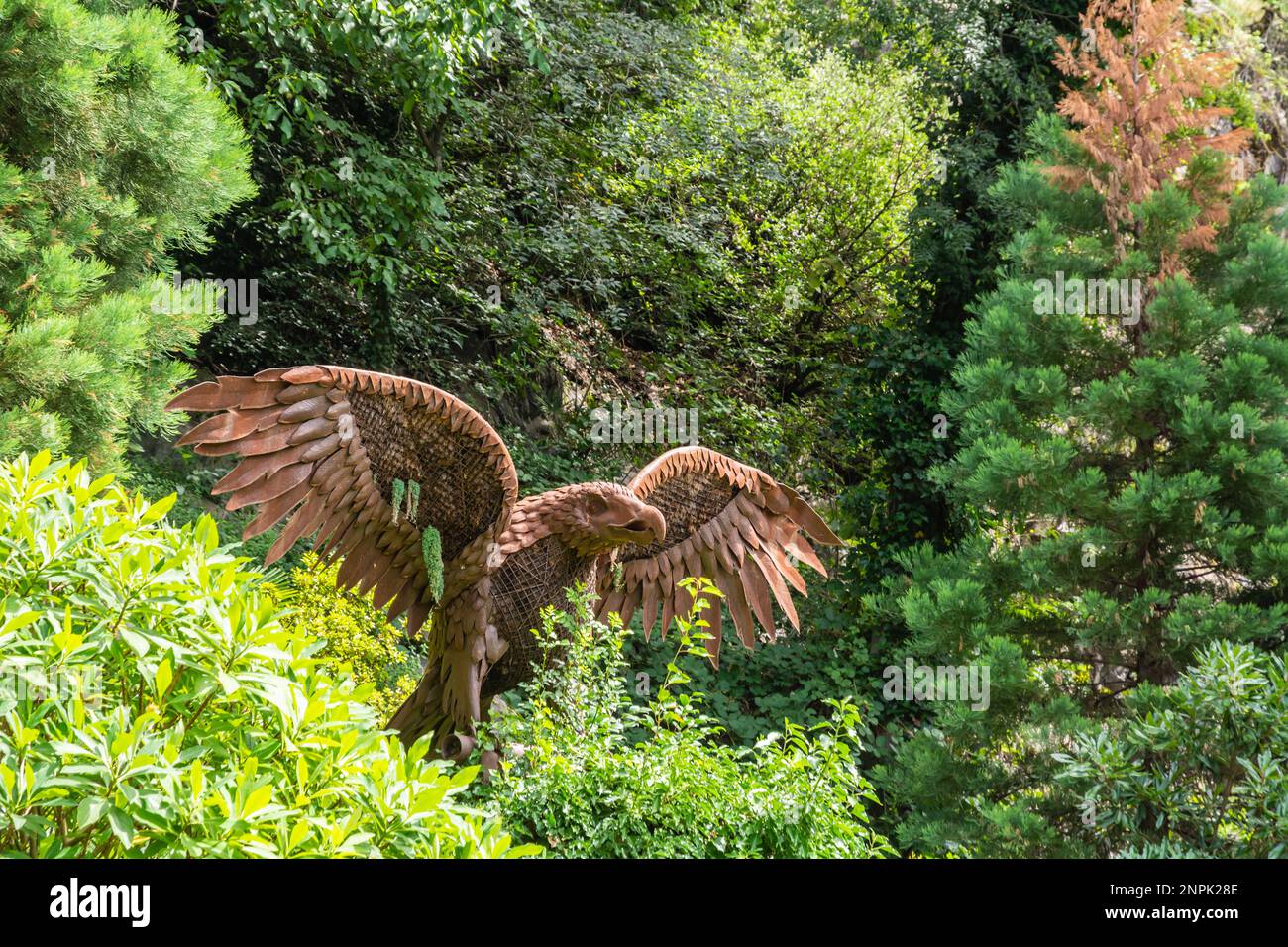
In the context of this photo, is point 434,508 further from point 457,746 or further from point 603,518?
point 457,746

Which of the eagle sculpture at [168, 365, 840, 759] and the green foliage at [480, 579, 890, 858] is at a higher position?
the eagle sculpture at [168, 365, 840, 759]

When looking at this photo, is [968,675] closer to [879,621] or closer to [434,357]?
[879,621]

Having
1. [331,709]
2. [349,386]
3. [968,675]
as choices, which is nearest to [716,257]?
[968,675]

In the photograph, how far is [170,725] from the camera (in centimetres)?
159

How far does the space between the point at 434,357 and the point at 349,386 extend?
545 centimetres

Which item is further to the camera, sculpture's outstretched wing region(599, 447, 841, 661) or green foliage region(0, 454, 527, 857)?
sculpture's outstretched wing region(599, 447, 841, 661)

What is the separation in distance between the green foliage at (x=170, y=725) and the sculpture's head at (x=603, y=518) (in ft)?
5.73

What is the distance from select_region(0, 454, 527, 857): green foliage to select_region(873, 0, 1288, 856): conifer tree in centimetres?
343

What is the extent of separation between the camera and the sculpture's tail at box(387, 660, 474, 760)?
3.49 m

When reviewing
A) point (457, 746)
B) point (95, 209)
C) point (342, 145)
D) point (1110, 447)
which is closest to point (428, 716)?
point (457, 746)

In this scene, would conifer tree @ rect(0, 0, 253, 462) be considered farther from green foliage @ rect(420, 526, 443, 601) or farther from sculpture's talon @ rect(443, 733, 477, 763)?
sculpture's talon @ rect(443, 733, 477, 763)

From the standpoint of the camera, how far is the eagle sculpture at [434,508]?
3059mm

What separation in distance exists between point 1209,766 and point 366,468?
2.91 meters

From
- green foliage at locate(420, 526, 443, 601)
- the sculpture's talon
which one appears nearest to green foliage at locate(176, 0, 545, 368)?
green foliage at locate(420, 526, 443, 601)
